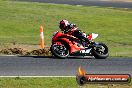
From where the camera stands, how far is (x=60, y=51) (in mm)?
17031

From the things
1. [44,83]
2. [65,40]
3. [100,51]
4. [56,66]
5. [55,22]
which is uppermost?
[44,83]

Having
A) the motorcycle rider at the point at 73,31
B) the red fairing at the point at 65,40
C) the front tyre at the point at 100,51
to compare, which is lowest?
the front tyre at the point at 100,51

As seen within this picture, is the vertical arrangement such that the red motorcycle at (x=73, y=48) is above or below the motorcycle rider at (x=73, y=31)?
below

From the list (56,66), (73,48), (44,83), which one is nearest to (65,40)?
(73,48)

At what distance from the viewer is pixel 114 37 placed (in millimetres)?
27547

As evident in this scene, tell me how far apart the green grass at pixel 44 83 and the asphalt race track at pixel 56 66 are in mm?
1396

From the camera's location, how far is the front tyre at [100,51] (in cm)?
1713

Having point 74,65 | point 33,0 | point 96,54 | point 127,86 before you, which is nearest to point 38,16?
point 33,0

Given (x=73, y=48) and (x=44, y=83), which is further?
(x=73, y=48)

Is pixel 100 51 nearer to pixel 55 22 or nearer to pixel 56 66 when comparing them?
pixel 56 66

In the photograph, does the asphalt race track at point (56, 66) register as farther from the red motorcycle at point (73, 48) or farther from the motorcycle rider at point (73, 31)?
the motorcycle rider at point (73, 31)

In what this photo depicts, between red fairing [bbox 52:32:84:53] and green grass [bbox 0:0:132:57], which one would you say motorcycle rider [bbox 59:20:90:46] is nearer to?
red fairing [bbox 52:32:84:53]

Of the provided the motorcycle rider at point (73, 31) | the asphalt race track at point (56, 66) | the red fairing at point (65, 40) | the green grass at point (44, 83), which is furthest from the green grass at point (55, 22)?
the green grass at point (44, 83)

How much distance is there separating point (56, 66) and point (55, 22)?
17.7 metres
